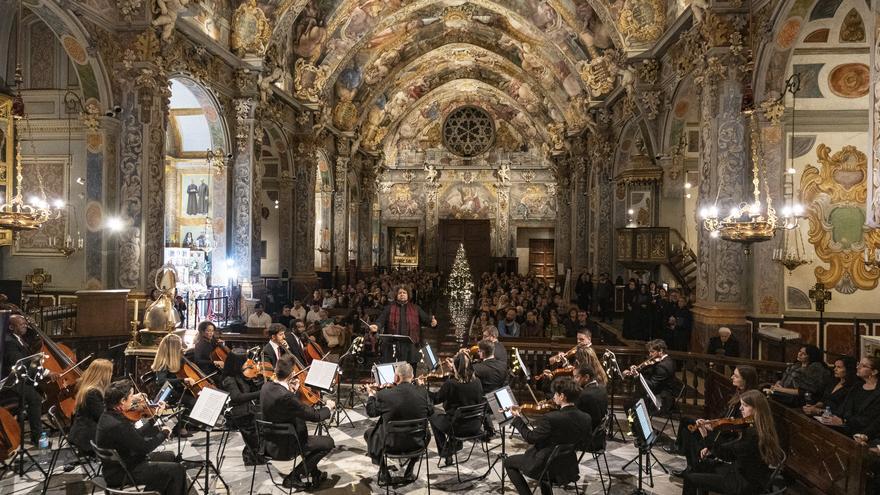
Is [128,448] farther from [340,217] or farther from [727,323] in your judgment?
[340,217]

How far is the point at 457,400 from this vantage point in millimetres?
6758

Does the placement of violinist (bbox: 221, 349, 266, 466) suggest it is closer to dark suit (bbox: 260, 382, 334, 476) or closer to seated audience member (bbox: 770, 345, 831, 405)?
dark suit (bbox: 260, 382, 334, 476)

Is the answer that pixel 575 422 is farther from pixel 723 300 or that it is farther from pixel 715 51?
pixel 715 51

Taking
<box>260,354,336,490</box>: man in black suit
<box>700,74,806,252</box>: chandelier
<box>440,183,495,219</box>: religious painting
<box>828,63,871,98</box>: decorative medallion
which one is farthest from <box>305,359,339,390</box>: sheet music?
<box>440,183,495,219</box>: religious painting

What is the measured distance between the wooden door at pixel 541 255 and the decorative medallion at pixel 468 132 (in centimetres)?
661

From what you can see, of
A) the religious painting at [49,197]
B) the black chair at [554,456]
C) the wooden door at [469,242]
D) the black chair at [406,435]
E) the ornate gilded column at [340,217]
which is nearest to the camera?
the black chair at [554,456]

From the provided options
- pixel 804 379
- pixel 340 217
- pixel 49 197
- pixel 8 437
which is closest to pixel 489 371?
pixel 804 379

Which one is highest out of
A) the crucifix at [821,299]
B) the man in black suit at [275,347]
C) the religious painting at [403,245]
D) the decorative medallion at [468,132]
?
the decorative medallion at [468,132]

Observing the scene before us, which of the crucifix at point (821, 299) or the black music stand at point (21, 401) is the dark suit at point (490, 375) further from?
the crucifix at point (821, 299)

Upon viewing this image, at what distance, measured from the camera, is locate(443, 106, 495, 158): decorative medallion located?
35.7 meters

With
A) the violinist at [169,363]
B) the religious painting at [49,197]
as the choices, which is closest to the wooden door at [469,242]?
the religious painting at [49,197]

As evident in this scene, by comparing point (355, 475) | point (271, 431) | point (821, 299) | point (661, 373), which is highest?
point (821, 299)

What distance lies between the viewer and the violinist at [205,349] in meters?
8.02

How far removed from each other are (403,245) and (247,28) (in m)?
21.9
